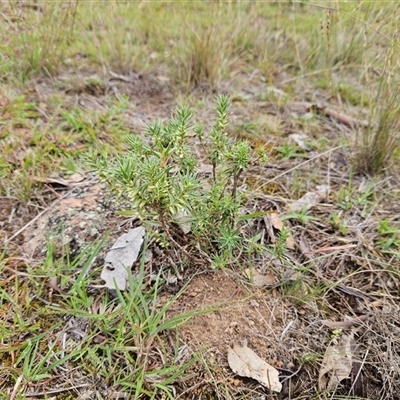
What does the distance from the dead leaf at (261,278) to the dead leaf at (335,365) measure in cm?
28

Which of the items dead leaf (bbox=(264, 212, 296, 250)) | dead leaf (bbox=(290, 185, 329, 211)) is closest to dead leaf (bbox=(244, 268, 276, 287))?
dead leaf (bbox=(264, 212, 296, 250))

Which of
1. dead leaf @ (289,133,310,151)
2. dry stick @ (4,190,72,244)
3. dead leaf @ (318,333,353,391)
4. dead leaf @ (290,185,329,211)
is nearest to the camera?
dead leaf @ (318,333,353,391)

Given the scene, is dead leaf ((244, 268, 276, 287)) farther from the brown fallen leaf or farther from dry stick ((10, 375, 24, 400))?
dry stick ((10, 375, 24, 400))

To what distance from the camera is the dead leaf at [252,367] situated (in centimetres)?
105

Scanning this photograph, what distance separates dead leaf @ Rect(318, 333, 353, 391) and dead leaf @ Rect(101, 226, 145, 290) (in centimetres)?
70

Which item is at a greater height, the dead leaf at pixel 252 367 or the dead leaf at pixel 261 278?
the dead leaf at pixel 261 278

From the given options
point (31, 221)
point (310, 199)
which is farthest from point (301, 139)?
point (31, 221)

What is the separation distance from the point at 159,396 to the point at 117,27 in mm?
2409

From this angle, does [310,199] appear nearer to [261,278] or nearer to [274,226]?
[274,226]

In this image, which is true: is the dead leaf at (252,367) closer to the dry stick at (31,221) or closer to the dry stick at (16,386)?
the dry stick at (16,386)

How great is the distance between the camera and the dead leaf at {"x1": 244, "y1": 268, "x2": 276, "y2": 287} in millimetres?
1271

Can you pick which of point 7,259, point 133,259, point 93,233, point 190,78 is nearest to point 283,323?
point 133,259

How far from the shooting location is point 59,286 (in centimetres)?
123

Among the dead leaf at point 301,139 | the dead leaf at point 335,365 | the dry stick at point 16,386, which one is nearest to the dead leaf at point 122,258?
the dry stick at point 16,386
